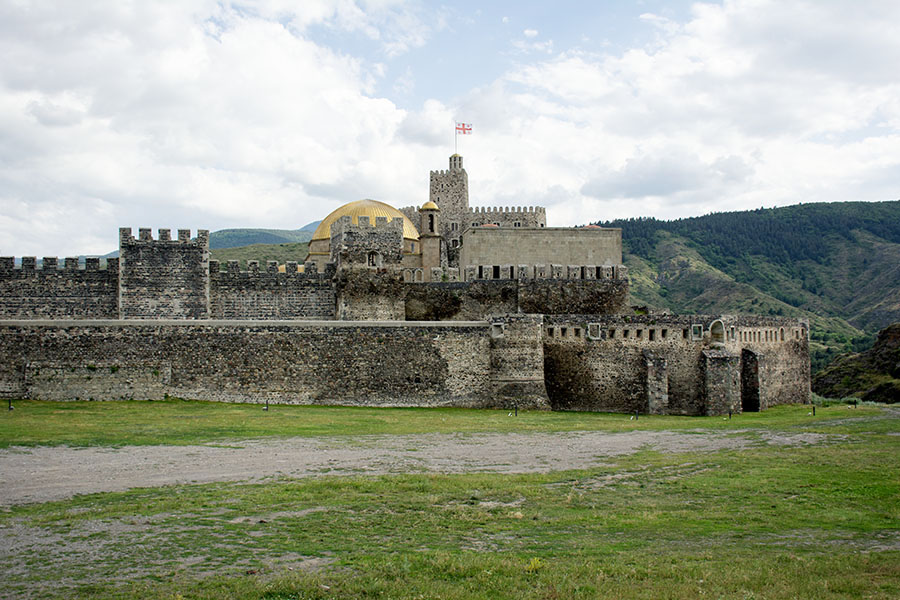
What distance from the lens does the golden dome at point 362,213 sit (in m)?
50.0

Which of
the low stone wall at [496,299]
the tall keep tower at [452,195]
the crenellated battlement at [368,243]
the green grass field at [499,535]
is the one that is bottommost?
the green grass field at [499,535]

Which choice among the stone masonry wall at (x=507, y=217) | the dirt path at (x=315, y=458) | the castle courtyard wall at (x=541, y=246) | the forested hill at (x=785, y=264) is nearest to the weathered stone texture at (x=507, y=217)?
the stone masonry wall at (x=507, y=217)

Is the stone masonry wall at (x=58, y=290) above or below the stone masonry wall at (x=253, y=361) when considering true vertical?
above

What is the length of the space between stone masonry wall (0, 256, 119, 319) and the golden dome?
617 inches

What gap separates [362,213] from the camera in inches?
1976

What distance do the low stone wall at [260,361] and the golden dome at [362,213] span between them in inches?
678

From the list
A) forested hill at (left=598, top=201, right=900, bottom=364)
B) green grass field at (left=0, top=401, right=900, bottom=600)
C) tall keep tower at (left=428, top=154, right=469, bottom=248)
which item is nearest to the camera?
green grass field at (left=0, top=401, right=900, bottom=600)

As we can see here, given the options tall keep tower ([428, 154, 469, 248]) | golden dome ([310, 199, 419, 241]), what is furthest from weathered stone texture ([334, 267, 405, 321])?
tall keep tower ([428, 154, 469, 248])

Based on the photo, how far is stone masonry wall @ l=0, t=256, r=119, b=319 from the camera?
3534 centimetres

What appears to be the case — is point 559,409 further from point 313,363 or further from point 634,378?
point 313,363

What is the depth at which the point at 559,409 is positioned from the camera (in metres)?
35.7

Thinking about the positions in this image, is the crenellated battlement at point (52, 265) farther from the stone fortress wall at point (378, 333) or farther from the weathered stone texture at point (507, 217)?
the weathered stone texture at point (507, 217)

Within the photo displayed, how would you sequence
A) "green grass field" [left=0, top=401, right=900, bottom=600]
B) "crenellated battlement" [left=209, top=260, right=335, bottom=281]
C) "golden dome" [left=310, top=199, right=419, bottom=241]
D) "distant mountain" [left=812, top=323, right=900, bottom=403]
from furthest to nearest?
1. "distant mountain" [left=812, top=323, right=900, bottom=403]
2. "golden dome" [left=310, top=199, right=419, bottom=241]
3. "crenellated battlement" [left=209, top=260, right=335, bottom=281]
4. "green grass field" [left=0, top=401, right=900, bottom=600]

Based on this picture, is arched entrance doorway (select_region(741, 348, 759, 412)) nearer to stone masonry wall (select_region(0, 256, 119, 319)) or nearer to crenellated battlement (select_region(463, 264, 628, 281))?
crenellated battlement (select_region(463, 264, 628, 281))
